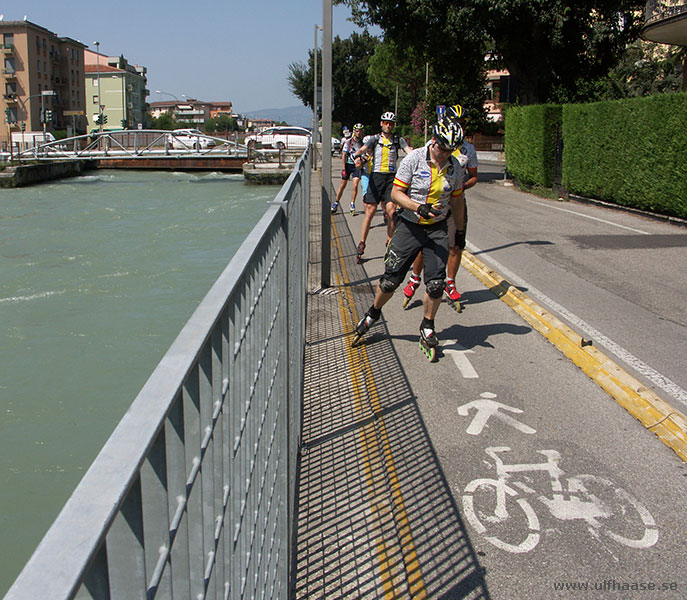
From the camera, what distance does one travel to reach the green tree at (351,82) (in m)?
86.2

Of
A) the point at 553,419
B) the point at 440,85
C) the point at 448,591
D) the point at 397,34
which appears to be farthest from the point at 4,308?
the point at 440,85

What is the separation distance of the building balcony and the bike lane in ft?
52.7

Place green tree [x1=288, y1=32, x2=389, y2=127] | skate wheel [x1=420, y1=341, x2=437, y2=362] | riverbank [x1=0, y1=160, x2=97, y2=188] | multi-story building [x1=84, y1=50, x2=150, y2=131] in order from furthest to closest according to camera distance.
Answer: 1. multi-story building [x1=84, y1=50, x2=150, y2=131]
2. green tree [x1=288, y1=32, x2=389, y2=127]
3. riverbank [x1=0, y1=160, x2=97, y2=188]
4. skate wheel [x1=420, y1=341, x2=437, y2=362]

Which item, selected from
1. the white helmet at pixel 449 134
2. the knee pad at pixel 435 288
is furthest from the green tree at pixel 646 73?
the white helmet at pixel 449 134

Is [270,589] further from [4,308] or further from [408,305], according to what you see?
[4,308]

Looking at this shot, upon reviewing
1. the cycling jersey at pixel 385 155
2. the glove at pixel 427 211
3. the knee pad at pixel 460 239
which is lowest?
the knee pad at pixel 460 239

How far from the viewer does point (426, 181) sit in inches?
259

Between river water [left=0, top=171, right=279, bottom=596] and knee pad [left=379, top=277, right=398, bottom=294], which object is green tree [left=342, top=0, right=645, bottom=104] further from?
knee pad [left=379, top=277, right=398, bottom=294]

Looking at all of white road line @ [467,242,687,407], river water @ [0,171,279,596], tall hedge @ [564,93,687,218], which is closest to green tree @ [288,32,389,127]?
river water @ [0,171,279,596]

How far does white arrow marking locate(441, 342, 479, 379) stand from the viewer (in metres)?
6.51

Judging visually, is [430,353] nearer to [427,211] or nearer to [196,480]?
[427,211]

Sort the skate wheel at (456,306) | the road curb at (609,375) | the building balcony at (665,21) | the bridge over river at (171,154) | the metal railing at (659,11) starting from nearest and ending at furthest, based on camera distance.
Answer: the road curb at (609,375) → the skate wheel at (456,306) → the building balcony at (665,21) → the metal railing at (659,11) → the bridge over river at (171,154)

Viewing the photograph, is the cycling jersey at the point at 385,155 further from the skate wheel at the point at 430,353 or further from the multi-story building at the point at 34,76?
the multi-story building at the point at 34,76

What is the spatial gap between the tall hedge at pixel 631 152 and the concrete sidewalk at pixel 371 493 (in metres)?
9.99
